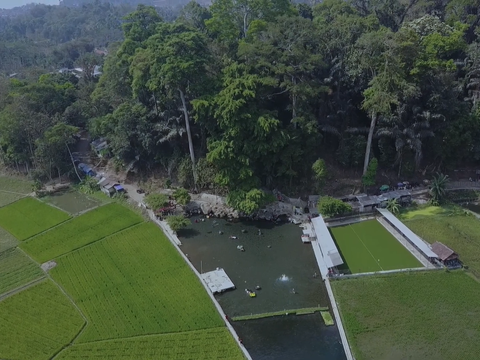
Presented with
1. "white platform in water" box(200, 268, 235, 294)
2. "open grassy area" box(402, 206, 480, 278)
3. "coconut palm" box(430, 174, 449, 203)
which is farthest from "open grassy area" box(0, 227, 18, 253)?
"coconut palm" box(430, 174, 449, 203)

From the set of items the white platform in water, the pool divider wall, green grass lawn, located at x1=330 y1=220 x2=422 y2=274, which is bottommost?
the pool divider wall

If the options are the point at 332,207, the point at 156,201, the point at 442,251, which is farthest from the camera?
the point at 156,201

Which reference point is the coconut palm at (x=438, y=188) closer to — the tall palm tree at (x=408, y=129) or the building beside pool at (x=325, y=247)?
the tall palm tree at (x=408, y=129)

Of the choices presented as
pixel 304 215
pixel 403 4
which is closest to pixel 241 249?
pixel 304 215

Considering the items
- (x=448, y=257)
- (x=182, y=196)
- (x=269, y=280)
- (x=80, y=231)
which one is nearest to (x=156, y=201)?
(x=182, y=196)

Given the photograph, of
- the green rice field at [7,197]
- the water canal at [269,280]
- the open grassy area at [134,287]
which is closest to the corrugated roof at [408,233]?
the water canal at [269,280]

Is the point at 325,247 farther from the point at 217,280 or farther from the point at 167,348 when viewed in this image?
the point at 167,348

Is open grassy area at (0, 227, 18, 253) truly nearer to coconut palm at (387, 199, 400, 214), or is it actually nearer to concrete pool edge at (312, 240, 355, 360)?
concrete pool edge at (312, 240, 355, 360)
